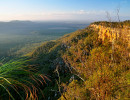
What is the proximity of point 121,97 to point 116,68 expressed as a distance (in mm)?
2114

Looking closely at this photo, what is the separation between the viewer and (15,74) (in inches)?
50.9

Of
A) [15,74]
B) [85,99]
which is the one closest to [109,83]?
[85,99]

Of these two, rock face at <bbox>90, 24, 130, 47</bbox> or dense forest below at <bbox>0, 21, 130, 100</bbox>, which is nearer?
dense forest below at <bbox>0, 21, 130, 100</bbox>

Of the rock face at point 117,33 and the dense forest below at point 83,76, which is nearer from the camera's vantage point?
the dense forest below at point 83,76

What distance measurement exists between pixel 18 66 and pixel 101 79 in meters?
3.42

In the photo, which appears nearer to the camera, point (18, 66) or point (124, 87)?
point (18, 66)

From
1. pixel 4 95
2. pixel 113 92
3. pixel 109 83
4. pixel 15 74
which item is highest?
pixel 15 74

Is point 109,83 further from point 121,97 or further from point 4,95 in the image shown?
point 4,95

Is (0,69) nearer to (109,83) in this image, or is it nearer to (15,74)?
(15,74)

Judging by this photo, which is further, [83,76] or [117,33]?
[117,33]

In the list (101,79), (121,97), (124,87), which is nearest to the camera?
(121,97)

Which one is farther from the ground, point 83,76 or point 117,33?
point 117,33

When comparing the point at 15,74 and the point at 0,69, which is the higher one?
the point at 0,69

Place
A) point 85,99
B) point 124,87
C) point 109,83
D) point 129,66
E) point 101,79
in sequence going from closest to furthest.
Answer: point 124,87, point 109,83, point 101,79, point 85,99, point 129,66
